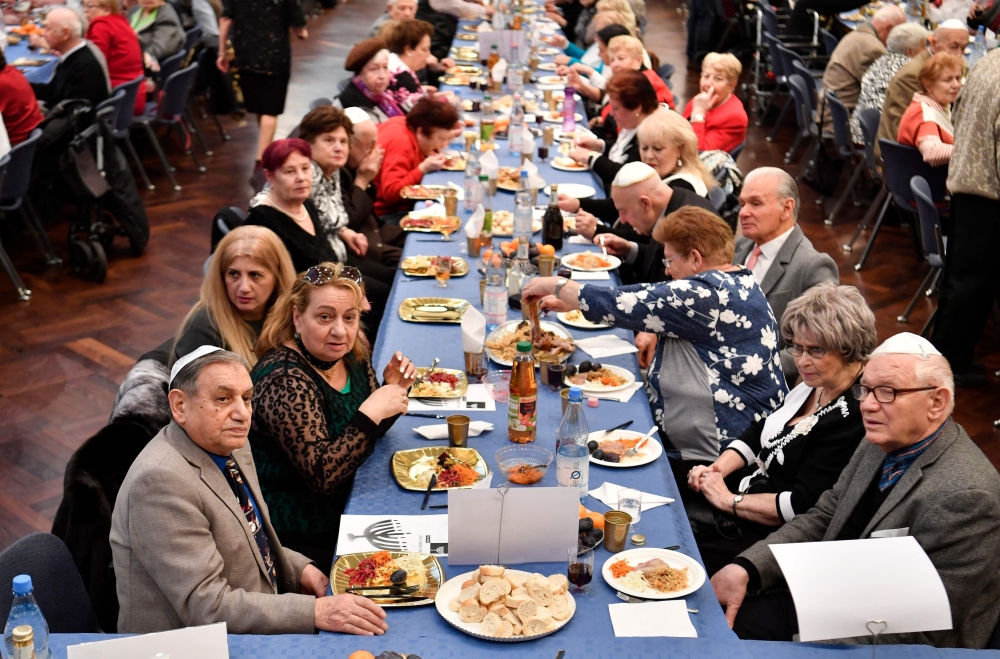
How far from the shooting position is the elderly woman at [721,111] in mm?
6609

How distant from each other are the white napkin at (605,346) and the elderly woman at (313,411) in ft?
3.05

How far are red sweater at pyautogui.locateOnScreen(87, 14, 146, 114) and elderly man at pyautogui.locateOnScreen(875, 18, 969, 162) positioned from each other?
5729 mm

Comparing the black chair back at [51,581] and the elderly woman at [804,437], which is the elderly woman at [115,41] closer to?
the black chair back at [51,581]

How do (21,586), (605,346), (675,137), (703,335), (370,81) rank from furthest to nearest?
(370,81) < (675,137) < (605,346) < (703,335) < (21,586)

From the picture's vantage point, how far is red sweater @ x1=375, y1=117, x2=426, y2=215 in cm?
600

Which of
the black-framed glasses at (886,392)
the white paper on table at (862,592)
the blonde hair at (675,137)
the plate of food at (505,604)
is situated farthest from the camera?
the blonde hair at (675,137)

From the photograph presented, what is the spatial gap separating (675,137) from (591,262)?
31.4 inches

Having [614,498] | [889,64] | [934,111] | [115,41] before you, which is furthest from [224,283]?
[889,64]

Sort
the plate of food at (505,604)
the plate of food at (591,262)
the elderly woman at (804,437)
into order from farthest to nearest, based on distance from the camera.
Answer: the plate of food at (591,262) < the elderly woman at (804,437) < the plate of food at (505,604)

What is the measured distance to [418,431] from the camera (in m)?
3.19

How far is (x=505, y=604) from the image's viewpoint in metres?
2.33

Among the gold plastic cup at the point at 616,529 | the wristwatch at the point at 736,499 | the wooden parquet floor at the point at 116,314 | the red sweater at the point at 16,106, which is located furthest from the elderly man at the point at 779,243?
the red sweater at the point at 16,106

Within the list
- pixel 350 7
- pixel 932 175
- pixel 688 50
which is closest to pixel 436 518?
pixel 932 175

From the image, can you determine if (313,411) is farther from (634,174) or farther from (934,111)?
Answer: (934,111)
